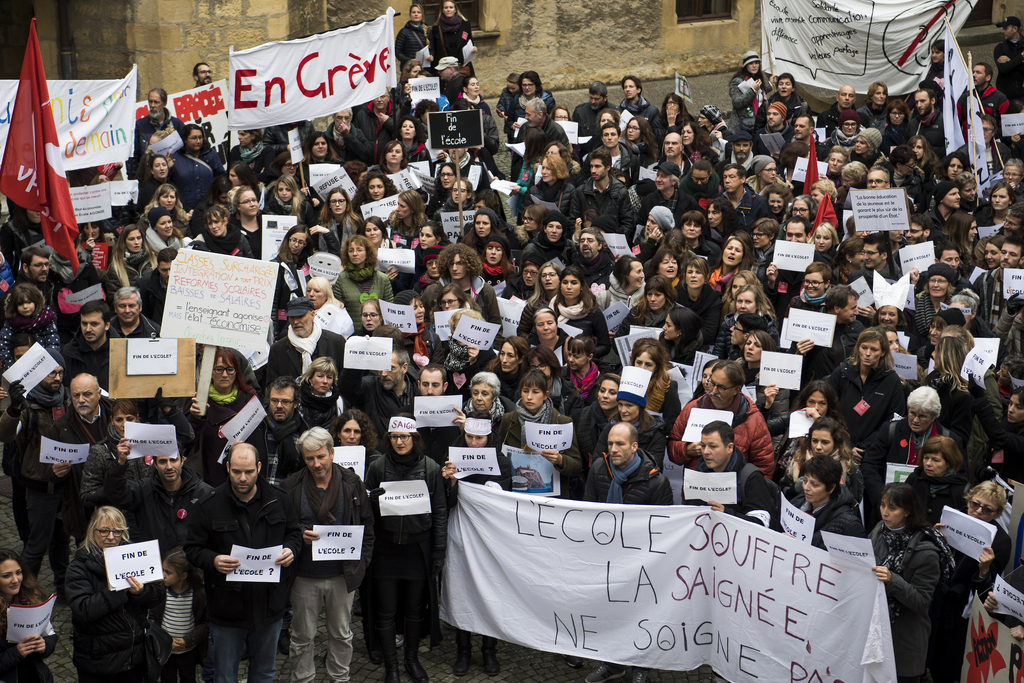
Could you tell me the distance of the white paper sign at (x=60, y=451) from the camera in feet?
24.3

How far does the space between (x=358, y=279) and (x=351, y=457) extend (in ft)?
9.78

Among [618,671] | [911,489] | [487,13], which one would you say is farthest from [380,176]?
[487,13]

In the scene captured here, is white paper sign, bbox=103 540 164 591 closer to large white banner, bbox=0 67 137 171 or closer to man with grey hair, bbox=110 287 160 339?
man with grey hair, bbox=110 287 160 339

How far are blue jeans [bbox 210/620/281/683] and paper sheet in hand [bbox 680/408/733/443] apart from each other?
2.80 meters

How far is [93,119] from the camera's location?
12.0 metres

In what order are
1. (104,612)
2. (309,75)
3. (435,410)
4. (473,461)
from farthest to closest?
(309,75) → (435,410) → (473,461) → (104,612)

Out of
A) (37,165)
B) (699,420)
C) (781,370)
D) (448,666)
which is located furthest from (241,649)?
(37,165)

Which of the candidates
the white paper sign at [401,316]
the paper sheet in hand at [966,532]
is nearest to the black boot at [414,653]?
the white paper sign at [401,316]

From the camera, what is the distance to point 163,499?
707cm

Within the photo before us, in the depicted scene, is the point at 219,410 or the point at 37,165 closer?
the point at 219,410

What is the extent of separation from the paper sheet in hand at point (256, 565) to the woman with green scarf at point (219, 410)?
4.00 ft

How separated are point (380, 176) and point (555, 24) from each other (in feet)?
30.9

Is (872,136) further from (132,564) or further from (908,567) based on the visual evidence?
(132,564)

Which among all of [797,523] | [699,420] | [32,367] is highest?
[32,367]
